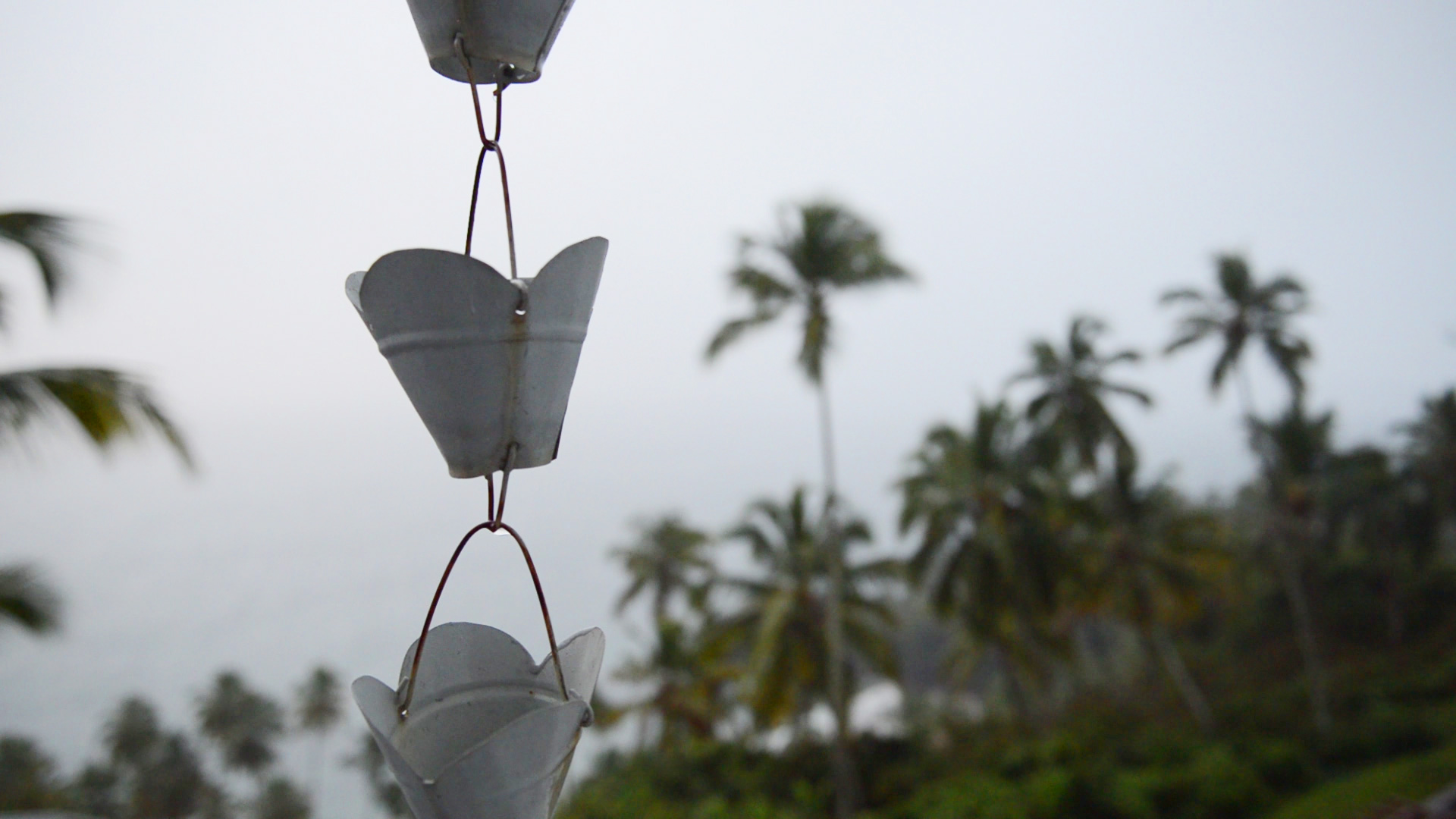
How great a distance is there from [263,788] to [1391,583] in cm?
4577

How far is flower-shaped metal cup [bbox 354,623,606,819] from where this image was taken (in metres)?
0.81

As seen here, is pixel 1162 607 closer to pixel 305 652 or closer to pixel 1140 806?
pixel 1140 806

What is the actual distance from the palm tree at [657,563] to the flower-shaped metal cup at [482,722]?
22.8 meters

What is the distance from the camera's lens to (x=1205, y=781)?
44.0 feet

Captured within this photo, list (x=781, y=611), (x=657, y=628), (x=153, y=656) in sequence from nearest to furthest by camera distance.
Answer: (x=781, y=611), (x=657, y=628), (x=153, y=656)

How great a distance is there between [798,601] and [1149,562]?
687 centimetres

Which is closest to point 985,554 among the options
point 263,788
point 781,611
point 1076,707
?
point 781,611

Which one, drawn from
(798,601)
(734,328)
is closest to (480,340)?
(734,328)

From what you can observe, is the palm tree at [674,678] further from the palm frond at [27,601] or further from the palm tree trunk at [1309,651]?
the palm frond at [27,601]

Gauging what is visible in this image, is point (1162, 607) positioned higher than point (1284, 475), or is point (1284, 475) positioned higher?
point (1284, 475)

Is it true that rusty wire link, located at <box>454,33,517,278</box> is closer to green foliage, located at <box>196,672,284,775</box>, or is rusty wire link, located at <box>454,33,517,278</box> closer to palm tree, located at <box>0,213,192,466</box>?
palm tree, located at <box>0,213,192,466</box>

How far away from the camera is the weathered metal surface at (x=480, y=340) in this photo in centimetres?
82

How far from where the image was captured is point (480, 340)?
0.84m

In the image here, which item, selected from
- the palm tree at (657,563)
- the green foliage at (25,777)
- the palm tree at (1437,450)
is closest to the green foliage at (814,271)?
the palm tree at (657,563)
